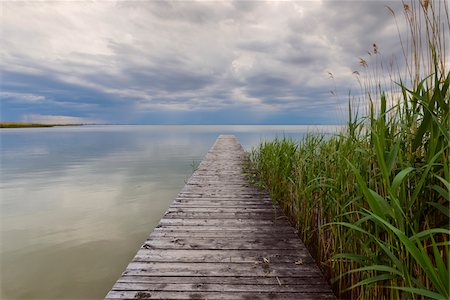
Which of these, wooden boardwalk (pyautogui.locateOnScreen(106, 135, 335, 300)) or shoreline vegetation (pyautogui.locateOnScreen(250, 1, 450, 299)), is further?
wooden boardwalk (pyautogui.locateOnScreen(106, 135, 335, 300))

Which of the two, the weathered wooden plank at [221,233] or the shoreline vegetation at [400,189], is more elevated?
the shoreline vegetation at [400,189]

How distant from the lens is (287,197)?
14.3 ft

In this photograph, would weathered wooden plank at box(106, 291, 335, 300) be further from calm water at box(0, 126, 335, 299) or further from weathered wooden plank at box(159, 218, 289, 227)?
calm water at box(0, 126, 335, 299)

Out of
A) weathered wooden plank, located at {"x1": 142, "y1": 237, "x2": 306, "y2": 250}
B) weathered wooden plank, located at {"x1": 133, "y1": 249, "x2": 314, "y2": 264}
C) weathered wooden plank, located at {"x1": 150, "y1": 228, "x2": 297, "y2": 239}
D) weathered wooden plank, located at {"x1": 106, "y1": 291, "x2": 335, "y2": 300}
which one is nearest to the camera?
weathered wooden plank, located at {"x1": 106, "y1": 291, "x2": 335, "y2": 300}

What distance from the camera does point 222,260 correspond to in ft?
8.05

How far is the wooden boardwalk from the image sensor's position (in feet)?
6.53

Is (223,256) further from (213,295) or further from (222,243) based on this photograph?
(213,295)

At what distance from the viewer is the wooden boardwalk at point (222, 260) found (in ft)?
6.53

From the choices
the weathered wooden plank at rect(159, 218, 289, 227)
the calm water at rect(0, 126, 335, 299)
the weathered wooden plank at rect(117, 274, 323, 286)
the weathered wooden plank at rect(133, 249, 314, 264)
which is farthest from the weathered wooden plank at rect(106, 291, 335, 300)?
the calm water at rect(0, 126, 335, 299)

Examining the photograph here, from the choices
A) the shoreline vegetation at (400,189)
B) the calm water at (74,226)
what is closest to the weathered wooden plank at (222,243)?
the shoreline vegetation at (400,189)

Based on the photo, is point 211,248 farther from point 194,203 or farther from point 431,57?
point 431,57

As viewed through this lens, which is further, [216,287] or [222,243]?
[222,243]

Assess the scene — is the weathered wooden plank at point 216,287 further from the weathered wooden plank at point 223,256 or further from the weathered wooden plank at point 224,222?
the weathered wooden plank at point 224,222

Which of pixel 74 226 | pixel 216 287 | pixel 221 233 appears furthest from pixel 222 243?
pixel 74 226
